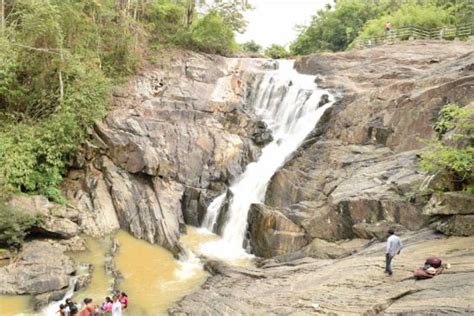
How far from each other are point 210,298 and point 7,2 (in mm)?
22252

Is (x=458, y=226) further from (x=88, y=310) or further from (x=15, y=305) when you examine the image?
(x=15, y=305)

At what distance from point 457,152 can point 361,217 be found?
4457 millimetres

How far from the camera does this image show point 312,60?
97.8ft

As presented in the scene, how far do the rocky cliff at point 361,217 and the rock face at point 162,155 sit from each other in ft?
13.4

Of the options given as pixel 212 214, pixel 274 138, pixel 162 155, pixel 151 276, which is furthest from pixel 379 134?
pixel 151 276

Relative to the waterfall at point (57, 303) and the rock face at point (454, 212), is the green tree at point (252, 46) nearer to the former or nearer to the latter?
the rock face at point (454, 212)

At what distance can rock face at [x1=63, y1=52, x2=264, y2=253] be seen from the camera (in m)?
Answer: 20.4

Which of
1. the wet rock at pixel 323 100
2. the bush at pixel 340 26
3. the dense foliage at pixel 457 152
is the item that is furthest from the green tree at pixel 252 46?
the dense foliage at pixel 457 152

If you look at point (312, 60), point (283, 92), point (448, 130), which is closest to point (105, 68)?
point (283, 92)

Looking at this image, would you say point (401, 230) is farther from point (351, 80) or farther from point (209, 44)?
point (209, 44)

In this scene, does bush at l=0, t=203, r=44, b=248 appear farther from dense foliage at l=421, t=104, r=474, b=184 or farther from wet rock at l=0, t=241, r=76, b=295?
dense foliage at l=421, t=104, r=474, b=184

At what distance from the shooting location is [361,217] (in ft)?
52.4

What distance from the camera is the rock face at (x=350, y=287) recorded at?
9.45 meters

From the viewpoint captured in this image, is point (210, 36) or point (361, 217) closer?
point (361, 217)
